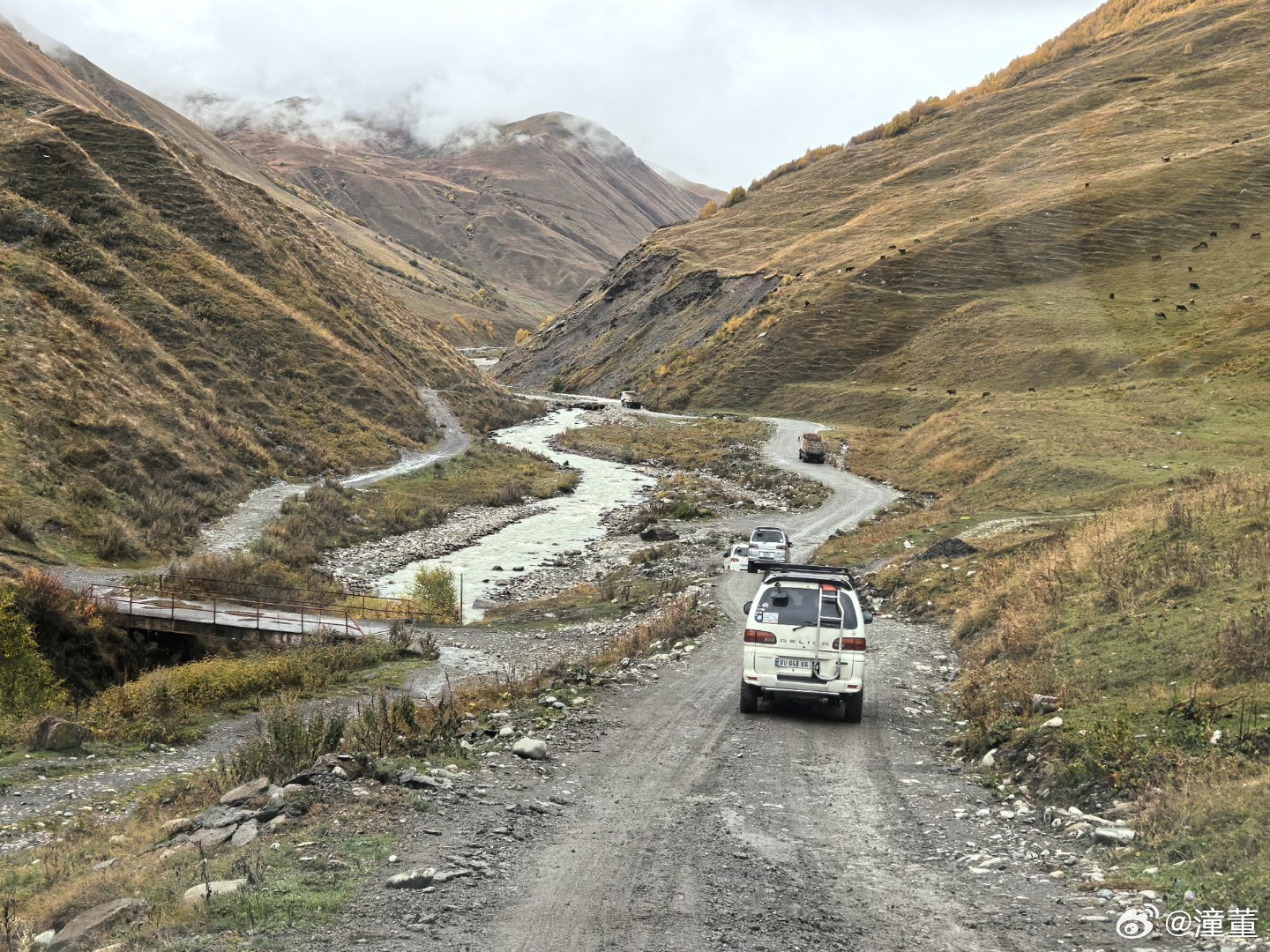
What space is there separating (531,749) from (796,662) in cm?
447

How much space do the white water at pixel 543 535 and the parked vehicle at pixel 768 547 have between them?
10064mm

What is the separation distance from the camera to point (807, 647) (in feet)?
46.9

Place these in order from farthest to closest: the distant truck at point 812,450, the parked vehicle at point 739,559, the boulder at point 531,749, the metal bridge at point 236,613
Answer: the distant truck at point 812,450 < the parked vehicle at point 739,559 < the metal bridge at point 236,613 < the boulder at point 531,749

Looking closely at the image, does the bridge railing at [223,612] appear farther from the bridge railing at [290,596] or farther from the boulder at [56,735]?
the boulder at [56,735]

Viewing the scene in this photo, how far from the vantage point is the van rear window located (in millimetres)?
14414

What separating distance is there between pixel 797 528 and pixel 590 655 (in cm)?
2311

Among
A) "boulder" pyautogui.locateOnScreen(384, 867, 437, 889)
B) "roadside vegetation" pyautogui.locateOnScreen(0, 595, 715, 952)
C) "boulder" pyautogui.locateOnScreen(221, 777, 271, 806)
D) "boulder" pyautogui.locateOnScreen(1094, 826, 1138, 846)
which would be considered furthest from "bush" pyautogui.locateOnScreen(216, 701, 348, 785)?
"boulder" pyautogui.locateOnScreen(1094, 826, 1138, 846)

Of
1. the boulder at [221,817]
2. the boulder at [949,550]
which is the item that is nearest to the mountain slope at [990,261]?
the boulder at [949,550]

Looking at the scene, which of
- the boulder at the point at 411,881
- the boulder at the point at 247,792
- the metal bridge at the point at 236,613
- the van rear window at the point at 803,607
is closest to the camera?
the boulder at the point at 411,881

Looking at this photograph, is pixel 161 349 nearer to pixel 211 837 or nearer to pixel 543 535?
pixel 543 535

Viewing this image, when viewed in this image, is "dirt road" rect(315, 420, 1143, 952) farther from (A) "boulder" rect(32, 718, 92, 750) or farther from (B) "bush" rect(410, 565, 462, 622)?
(B) "bush" rect(410, 565, 462, 622)

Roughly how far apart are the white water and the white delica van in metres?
18.3

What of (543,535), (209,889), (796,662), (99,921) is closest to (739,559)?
(543,535)

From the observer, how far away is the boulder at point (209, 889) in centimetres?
771
